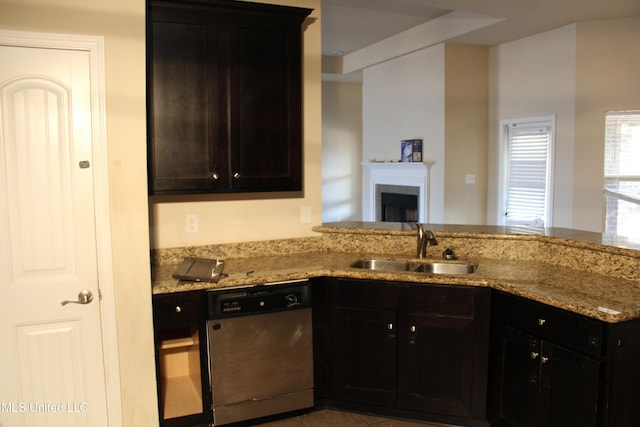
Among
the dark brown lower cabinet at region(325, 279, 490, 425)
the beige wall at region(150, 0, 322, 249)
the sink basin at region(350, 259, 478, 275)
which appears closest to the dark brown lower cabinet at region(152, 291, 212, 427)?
the beige wall at region(150, 0, 322, 249)

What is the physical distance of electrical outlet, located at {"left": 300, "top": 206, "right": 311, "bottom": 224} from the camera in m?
3.56

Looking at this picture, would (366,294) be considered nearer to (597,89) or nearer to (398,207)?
(597,89)

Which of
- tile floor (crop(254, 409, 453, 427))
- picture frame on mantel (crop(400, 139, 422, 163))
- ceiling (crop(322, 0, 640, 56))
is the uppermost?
ceiling (crop(322, 0, 640, 56))

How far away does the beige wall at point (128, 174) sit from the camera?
2439mm

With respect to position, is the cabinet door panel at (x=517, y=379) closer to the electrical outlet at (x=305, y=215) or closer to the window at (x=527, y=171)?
the electrical outlet at (x=305, y=215)

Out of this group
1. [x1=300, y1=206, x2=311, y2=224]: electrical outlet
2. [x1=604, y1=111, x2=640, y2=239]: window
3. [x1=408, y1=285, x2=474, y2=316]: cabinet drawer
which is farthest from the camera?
[x1=604, y1=111, x2=640, y2=239]: window

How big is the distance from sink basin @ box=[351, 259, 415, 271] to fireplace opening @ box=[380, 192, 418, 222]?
3.57 meters

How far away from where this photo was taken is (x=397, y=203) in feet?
23.9

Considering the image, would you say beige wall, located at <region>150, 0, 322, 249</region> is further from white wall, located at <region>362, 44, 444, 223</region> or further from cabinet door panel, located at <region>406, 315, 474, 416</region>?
white wall, located at <region>362, 44, 444, 223</region>

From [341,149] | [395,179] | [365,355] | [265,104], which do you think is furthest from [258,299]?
[341,149]

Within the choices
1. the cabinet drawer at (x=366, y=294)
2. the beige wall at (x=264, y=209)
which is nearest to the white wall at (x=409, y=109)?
the beige wall at (x=264, y=209)

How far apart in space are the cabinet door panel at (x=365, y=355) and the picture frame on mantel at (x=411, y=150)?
3.92 meters

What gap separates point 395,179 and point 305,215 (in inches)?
149

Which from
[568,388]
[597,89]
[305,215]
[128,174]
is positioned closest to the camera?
[568,388]
